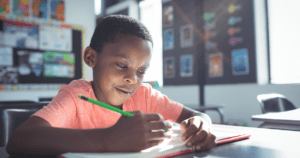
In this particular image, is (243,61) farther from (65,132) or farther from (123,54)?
(65,132)

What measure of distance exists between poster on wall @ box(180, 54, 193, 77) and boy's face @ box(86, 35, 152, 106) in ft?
10.2

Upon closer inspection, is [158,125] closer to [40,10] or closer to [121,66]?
[121,66]

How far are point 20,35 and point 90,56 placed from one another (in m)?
2.14

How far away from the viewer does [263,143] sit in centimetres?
57

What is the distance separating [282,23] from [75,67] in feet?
8.87

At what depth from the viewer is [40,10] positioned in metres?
2.57

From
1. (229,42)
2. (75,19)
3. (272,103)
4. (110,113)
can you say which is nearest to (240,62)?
(229,42)

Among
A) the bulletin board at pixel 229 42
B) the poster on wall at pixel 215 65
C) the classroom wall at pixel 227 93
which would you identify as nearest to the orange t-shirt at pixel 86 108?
the classroom wall at pixel 227 93

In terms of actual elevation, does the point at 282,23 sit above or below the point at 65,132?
above

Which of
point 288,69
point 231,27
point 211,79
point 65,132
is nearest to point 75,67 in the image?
point 211,79

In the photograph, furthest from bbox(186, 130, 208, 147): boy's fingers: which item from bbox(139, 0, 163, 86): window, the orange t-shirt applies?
bbox(139, 0, 163, 86): window

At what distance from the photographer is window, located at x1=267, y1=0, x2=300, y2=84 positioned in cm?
272

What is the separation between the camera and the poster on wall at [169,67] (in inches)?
160

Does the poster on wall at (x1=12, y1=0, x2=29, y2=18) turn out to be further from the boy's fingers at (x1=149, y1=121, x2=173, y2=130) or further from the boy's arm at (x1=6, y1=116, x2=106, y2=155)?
the boy's fingers at (x1=149, y1=121, x2=173, y2=130)
